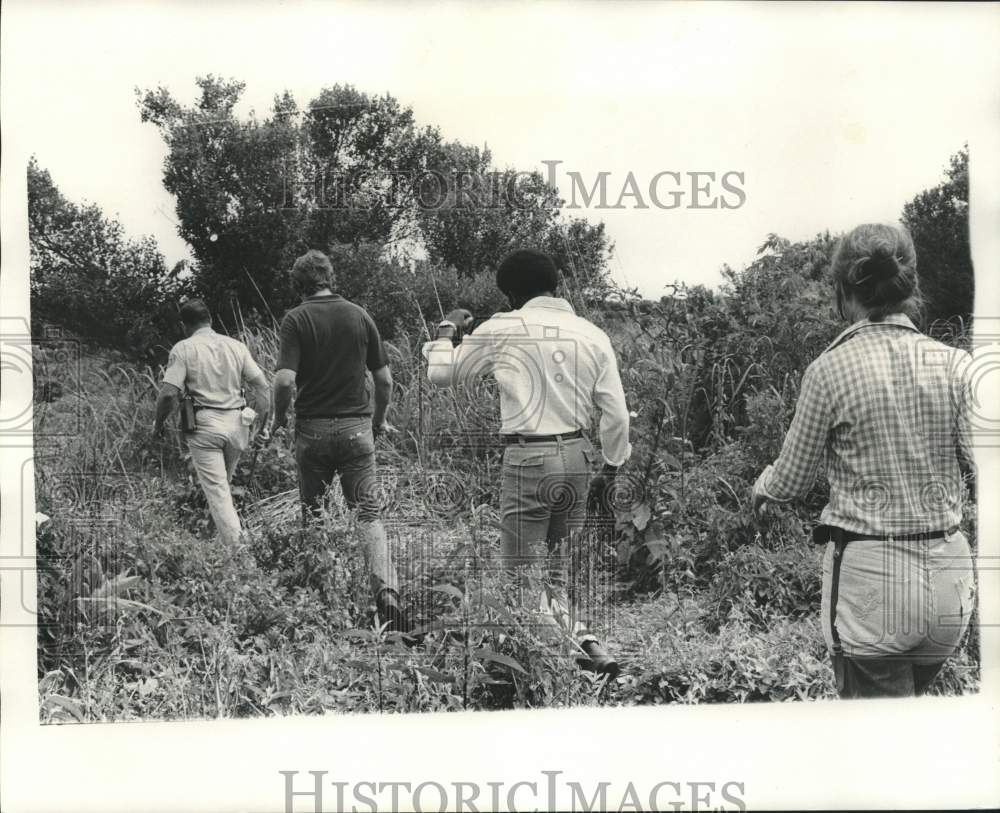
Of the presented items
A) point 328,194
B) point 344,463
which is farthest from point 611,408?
point 328,194

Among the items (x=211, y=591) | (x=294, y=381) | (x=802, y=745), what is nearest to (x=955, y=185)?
(x=802, y=745)

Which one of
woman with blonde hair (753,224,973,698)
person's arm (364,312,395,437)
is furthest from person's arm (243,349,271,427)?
woman with blonde hair (753,224,973,698)

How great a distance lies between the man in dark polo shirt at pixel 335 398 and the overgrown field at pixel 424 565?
68mm

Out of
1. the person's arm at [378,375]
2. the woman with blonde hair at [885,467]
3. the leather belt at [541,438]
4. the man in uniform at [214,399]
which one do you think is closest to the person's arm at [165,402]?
the man in uniform at [214,399]

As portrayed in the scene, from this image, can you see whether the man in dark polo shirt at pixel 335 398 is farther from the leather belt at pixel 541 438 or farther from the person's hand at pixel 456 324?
the leather belt at pixel 541 438

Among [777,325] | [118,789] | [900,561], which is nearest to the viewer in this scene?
[900,561]

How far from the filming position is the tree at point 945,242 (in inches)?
171

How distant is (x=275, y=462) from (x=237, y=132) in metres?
1.38

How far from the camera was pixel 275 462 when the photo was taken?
4.38m

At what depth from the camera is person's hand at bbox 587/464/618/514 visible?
14.3 feet

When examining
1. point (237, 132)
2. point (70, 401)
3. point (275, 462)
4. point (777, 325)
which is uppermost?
point (237, 132)

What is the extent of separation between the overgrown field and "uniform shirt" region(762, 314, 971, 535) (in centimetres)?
138

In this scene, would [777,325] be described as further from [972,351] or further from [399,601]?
[399,601]

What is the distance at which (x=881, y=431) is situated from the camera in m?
3.12
